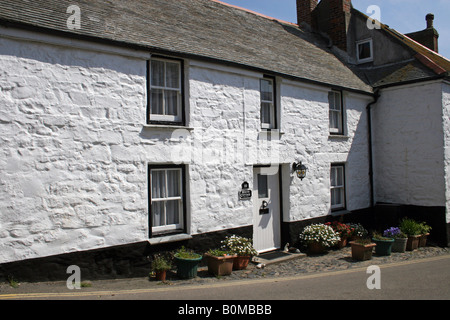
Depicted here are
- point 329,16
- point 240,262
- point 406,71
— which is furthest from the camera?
point 329,16

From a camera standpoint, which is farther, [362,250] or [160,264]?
[362,250]

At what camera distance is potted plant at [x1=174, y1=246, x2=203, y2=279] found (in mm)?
7973

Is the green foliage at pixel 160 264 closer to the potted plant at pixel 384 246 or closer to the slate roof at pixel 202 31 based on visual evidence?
the slate roof at pixel 202 31

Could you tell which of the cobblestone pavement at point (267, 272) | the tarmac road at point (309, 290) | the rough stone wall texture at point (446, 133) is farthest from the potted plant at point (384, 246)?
the rough stone wall texture at point (446, 133)

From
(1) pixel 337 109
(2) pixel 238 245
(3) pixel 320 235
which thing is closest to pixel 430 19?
(1) pixel 337 109

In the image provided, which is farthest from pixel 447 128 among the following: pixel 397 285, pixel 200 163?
pixel 200 163

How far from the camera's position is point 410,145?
43.7 feet

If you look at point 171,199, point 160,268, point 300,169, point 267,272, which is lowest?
point 267,272

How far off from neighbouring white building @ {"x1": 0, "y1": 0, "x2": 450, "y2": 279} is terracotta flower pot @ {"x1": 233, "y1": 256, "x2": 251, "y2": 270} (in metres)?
0.71

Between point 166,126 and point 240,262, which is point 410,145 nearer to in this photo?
point 240,262

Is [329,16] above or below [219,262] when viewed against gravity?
above

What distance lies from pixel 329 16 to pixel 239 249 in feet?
40.7

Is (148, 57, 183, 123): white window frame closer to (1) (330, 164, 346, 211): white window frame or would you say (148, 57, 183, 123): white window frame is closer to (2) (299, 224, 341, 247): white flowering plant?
(2) (299, 224, 341, 247): white flowering plant

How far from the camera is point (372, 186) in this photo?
1402 cm
